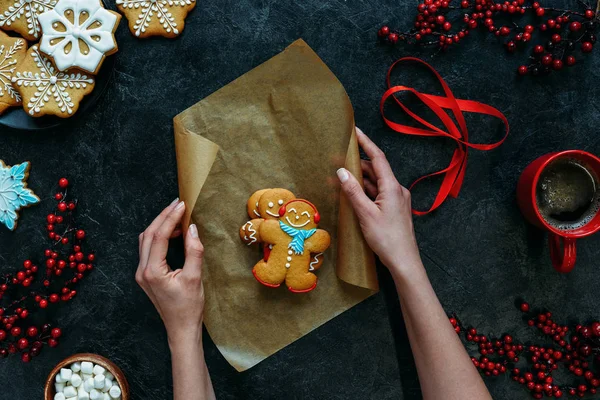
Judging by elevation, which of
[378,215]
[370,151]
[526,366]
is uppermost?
[370,151]

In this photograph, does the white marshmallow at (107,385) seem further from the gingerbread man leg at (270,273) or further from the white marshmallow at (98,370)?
the gingerbread man leg at (270,273)

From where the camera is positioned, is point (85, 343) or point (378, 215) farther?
point (85, 343)

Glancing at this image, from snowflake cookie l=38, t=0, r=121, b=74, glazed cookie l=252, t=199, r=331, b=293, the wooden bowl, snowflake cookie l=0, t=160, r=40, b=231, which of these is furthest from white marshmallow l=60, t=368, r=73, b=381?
snowflake cookie l=38, t=0, r=121, b=74

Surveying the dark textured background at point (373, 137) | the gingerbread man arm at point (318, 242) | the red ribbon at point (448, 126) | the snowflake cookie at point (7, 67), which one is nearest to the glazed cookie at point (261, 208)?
the gingerbread man arm at point (318, 242)

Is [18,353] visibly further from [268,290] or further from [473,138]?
[473,138]

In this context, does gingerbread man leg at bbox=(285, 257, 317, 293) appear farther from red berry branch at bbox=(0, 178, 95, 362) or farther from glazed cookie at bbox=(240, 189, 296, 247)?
red berry branch at bbox=(0, 178, 95, 362)

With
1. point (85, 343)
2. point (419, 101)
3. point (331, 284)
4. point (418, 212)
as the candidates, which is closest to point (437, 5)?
point (419, 101)

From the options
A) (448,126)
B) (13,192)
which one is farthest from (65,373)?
(448,126)
